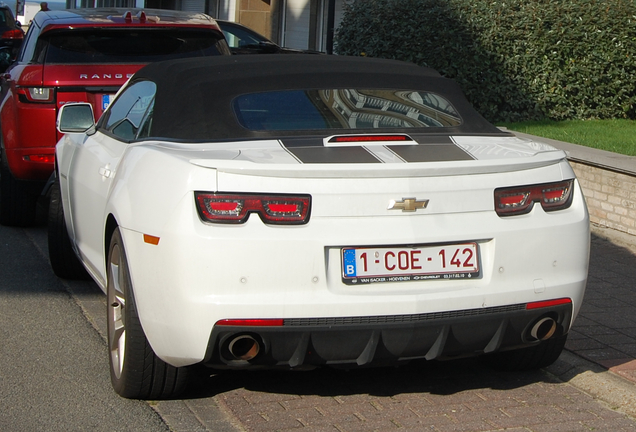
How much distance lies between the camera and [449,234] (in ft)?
12.9

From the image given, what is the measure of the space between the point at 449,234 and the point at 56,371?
2.16 m

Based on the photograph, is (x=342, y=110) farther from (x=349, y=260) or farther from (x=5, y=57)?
(x=5, y=57)

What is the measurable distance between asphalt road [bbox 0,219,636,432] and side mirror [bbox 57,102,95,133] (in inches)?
52.9

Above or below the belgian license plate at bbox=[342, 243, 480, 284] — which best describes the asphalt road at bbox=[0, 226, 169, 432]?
below

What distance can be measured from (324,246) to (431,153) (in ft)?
2.26

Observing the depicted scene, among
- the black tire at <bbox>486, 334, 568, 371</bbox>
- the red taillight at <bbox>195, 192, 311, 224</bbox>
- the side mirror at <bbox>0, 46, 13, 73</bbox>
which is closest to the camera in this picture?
the red taillight at <bbox>195, 192, 311, 224</bbox>

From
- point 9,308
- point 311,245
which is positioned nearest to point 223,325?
point 311,245

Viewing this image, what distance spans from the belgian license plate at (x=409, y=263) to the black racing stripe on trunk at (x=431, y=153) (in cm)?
38

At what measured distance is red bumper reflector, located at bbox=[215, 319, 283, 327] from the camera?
3.78m

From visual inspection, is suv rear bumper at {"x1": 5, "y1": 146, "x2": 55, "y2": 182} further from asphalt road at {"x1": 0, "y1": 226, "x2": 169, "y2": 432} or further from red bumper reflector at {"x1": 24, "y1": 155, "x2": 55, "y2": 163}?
asphalt road at {"x1": 0, "y1": 226, "x2": 169, "y2": 432}

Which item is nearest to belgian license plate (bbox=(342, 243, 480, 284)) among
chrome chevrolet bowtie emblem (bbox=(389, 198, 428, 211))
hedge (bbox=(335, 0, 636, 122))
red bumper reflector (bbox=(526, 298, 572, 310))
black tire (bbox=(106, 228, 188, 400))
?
chrome chevrolet bowtie emblem (bbox=(389, 198, 428, 211))

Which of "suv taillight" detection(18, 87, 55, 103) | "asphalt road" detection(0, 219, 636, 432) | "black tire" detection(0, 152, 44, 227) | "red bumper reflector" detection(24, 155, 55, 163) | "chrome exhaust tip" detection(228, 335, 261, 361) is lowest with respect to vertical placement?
"black tire" detection(0, 152, 44, 227)

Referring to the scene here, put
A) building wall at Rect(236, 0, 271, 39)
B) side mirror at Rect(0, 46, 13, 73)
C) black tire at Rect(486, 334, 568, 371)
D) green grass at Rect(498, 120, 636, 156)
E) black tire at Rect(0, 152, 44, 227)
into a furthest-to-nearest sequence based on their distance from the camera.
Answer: building wall at Rect(236, 0, 271, 39), side mirror at Rect(0, 46, 13, 73), green grass at Rect(498, 120, 636, 156), black tire at Rect(0, 152, 44, 227), black tire at Rect(486, 334, 568, 371)

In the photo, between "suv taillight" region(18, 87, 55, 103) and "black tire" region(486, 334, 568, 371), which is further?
"suv taillight" region(18, 87, 55, 103)
